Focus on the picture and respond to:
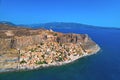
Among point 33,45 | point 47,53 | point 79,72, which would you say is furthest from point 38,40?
point 79,72

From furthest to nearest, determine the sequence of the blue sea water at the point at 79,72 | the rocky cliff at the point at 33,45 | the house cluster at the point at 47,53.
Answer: the house cluster at the point at 47,53
the rocky cliff at the point at 33,45
the blue sea water at the point at 79,72

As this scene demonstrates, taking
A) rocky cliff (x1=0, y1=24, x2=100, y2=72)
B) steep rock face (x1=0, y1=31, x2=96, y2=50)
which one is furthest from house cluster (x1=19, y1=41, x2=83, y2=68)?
steep rock face (x1=0, y1=31, x2=96, y2=50)

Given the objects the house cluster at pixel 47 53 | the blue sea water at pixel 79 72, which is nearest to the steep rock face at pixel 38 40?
the house cluster at pixel 47 53

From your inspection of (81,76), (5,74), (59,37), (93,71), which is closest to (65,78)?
(81,76)

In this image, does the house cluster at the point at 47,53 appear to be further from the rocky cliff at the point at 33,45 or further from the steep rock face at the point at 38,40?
the steep rock face at the point at 38,40

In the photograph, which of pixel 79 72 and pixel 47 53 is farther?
pixel 47 53

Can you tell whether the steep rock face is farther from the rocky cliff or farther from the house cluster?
the house cluster

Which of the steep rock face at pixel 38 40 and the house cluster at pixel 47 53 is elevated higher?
the steep rock face at pixel 38 40

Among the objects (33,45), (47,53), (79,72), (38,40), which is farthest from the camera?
(38,40)

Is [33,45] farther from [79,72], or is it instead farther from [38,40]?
[79,72]

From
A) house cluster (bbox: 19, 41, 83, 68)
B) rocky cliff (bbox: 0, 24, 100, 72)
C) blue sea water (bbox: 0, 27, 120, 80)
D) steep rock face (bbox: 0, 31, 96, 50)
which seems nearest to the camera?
blue sea water (bbox: 0, 27, 120, 80)
